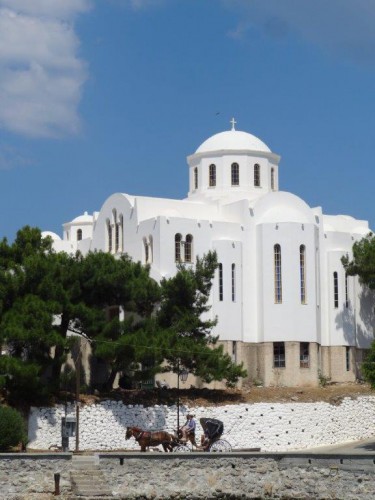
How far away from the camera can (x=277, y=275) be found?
180ft

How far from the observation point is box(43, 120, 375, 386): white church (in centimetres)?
5425

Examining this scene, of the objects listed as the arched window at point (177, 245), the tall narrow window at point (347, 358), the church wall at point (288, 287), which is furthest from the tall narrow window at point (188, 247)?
the tall narrow window at point (347, 358)

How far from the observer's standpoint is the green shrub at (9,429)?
39000 millimetres

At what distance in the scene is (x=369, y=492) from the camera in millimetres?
32062

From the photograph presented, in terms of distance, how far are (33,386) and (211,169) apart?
19.9 m

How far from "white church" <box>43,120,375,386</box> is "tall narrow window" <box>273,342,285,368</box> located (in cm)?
5

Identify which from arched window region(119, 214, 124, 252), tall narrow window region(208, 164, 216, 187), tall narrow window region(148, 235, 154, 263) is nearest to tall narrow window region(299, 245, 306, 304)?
tall narrow window region(148, 235, 154, 263)

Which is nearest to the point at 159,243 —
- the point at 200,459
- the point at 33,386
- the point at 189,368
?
the point at 189,368

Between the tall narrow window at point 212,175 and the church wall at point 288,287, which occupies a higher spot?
the tall narrow window at point 212,175

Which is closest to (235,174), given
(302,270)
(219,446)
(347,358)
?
(302,270)

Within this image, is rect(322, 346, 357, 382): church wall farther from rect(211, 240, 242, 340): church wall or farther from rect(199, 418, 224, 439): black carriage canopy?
rect(199, 418, 224, 439): black carriage canopy

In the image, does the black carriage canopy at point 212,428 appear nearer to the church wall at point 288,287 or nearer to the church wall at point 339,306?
the church wall at point 288,287

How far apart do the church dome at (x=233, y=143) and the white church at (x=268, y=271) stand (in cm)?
303

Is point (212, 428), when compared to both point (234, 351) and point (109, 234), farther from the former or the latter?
point (109, 234)
